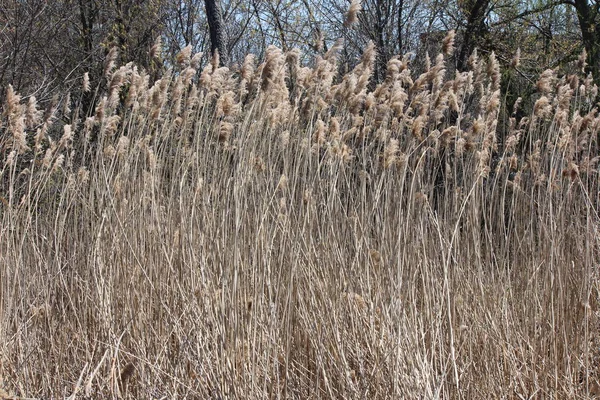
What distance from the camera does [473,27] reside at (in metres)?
9.62

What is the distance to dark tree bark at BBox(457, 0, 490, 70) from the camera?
9.48 m

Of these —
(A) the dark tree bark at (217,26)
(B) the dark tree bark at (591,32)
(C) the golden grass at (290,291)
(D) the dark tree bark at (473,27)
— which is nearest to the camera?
(C) the golden grass at (290,291)

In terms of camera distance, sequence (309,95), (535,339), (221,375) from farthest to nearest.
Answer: (309,95) → (535,339) → (221,375)

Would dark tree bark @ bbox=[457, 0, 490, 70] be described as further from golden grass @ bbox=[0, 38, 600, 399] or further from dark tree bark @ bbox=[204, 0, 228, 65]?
golden grass @ bbox=[0, 38, 600, 399]

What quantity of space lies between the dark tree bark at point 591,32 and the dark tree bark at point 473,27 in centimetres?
123

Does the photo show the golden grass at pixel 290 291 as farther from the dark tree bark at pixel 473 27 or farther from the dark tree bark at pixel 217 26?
the dark tree bark at pixel 473 27

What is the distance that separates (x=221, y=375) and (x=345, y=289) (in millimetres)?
540

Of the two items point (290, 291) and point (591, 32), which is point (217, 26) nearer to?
point (591, 32)

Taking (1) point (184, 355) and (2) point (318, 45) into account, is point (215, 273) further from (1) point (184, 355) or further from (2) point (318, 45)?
(2) point (318, 45)

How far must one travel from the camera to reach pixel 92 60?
891 centimetres

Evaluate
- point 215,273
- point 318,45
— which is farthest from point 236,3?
point 215,273

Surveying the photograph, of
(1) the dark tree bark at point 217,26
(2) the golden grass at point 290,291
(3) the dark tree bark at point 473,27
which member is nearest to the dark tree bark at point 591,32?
(3) the dark tree bark at point 473,27

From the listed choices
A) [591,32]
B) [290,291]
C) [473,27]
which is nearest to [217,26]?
[473,27]

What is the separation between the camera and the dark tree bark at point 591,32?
8242mm
